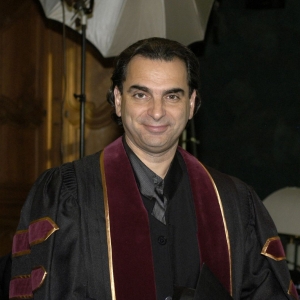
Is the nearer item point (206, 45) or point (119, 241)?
point (119, 241)

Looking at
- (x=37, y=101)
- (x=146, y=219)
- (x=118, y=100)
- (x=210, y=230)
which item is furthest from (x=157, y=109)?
(x=37, y=101)

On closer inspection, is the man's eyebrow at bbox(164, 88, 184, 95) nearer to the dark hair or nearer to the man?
the man

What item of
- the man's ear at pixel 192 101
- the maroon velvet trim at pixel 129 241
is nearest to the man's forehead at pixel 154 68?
the man's ear at pixel 192 101

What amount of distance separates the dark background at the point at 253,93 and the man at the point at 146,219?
292 cm

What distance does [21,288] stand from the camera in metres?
2.25

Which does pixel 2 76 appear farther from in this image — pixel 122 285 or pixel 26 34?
pixel 122 285

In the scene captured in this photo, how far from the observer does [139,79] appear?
7.60ft

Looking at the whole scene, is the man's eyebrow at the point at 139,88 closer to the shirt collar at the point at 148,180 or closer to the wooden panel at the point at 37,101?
the shirt collar at the point at 148,180

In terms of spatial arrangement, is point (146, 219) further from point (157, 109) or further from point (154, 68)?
point (154, 68)

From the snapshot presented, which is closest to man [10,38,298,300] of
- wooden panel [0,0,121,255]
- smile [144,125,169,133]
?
smile [144,125,169,133]

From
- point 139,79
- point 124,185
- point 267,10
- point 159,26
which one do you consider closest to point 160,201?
point 124,185

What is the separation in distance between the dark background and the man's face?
3.14 m

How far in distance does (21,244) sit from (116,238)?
1.15ft

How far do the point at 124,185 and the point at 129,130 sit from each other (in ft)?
0.74
